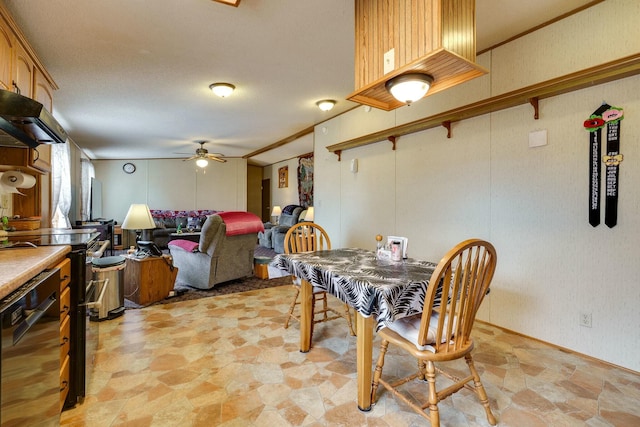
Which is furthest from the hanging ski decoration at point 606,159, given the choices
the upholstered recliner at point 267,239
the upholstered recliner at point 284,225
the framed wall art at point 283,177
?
the framed wall art at point 283,177

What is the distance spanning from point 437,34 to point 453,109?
5.24ft

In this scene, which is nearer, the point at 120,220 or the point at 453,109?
the point at 453,109

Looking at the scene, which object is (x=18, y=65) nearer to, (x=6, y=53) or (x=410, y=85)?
(x=6, y=53)

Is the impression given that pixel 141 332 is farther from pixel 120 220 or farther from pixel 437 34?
pixel 120 220

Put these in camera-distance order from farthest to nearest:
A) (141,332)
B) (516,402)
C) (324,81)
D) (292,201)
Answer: (292,201)
(324,81)
(141,332)
(516,402)

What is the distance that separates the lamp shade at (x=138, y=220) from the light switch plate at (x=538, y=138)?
3.70m

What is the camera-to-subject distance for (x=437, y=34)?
1.56m

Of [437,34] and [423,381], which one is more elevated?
[437,34]

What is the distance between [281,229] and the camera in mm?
6973

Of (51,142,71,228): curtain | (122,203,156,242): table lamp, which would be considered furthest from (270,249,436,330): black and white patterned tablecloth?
(51,142,71,228): curtain

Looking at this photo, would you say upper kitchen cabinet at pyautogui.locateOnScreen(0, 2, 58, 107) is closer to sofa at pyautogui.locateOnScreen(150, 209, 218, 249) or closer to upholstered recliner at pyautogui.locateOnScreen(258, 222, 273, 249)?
sofa at pyautogui.locateOnScreen(150, 209, 218, 249)

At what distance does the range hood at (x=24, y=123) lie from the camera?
155cm

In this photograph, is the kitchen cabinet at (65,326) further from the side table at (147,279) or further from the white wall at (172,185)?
the white wall at (172,185)

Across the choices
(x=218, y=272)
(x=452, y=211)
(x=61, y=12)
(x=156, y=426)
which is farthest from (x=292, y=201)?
(x=156, y=426)
